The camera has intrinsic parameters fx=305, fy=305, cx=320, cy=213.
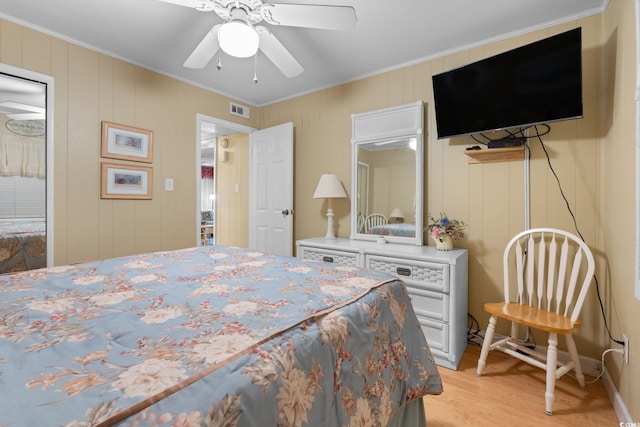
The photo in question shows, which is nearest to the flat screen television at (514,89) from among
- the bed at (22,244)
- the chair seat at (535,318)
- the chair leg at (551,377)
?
the chair seat at (535,318)

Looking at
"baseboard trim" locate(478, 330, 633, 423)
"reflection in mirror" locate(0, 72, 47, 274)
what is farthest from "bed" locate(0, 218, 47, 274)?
"baseboard trim" locate(478, 330, 633, 423)

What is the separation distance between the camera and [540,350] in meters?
2.31

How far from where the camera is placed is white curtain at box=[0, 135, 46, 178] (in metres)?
2.29

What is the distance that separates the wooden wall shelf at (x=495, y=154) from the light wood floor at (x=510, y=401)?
156cm

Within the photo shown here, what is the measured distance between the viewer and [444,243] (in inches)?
99.2

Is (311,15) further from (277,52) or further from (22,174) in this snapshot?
(22,174)

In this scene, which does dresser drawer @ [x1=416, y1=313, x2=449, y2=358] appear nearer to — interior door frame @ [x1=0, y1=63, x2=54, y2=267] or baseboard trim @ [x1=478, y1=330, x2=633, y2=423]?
baseboard trim @ [x1=478, y1=330, x2=633, y2=423]

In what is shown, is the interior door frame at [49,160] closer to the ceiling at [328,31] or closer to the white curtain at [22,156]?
the white curtain at [22,156]

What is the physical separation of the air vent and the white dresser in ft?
7.99

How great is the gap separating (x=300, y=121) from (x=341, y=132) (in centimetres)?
63

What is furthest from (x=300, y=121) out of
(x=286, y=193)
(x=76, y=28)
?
(x=76, y=28)

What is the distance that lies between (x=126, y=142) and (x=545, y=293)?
3827mm

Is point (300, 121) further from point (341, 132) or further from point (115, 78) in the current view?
point (115, 78)

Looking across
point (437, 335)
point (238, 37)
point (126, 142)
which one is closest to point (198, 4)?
point (238, 37)
